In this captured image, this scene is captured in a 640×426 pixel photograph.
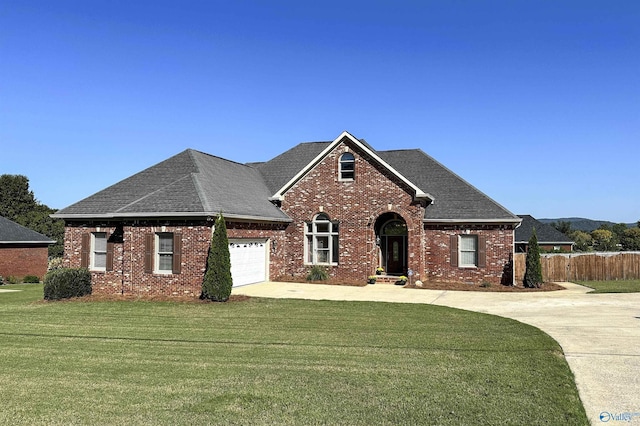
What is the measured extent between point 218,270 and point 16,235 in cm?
2316

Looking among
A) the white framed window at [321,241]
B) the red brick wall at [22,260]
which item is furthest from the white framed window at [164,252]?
the red brick wall at [22,260]

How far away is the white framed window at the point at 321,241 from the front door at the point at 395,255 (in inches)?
131

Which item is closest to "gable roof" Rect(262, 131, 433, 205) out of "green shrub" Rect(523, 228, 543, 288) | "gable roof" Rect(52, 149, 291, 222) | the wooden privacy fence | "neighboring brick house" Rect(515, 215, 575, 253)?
"gable roof" Rect(52, 149, 291, 222)

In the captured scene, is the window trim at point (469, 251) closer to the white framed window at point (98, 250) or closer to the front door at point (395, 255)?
the front door at point (395, 255)

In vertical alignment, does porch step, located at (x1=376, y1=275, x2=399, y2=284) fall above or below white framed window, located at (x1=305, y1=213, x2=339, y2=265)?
below

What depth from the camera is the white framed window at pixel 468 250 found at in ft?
78.7

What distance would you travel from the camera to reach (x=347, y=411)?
249 inches

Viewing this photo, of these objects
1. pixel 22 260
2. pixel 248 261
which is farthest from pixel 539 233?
pixel 22 260

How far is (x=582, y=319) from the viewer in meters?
13.7

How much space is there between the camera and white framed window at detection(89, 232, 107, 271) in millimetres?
21047

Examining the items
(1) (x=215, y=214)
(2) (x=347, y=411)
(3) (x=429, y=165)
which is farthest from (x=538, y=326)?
(3) (x=429, y=165)

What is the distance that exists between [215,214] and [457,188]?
1358 centimetres

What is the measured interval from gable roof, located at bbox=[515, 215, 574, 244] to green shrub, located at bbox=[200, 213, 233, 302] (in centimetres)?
2879

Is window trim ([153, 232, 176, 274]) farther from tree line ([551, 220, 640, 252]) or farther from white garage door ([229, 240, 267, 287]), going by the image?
tree line ([551, 220, 640, 252])
